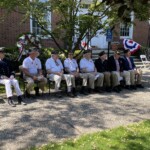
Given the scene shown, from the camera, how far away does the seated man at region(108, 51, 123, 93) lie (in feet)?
32.2

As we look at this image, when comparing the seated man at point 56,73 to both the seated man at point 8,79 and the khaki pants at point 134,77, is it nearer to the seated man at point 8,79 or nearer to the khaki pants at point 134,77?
the seated man at point 8,79

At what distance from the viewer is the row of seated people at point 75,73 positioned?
8.36 metres

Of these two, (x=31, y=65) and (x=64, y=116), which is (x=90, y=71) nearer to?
(x=31, y=65)

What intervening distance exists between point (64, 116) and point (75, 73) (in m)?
2.60

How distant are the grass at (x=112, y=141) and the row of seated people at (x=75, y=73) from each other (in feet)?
9.24

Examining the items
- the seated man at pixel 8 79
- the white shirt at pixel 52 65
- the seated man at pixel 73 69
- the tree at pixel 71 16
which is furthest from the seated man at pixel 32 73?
the tree at pixel 71 16

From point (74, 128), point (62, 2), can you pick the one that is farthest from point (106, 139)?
point (62, 2)

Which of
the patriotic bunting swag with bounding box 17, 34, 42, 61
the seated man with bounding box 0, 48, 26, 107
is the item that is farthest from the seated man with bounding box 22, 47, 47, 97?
the patriotic bunting swag with bounding box 17, 34, 42, 61

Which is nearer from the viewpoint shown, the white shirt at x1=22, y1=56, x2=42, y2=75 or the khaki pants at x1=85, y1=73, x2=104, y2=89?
the white shirt at x1=22, y1=56, x2=42, y2=75

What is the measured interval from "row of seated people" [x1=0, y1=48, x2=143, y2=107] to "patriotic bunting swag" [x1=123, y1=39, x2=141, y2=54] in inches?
312

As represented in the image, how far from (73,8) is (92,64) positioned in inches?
82.1

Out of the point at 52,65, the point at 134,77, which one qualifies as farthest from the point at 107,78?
the point at 52,65

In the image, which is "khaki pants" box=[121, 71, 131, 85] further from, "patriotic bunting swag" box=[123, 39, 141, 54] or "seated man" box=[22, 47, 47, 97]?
"patriotic bunting swag" box=[123, 39, 141, 54]

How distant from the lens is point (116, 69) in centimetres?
1024
